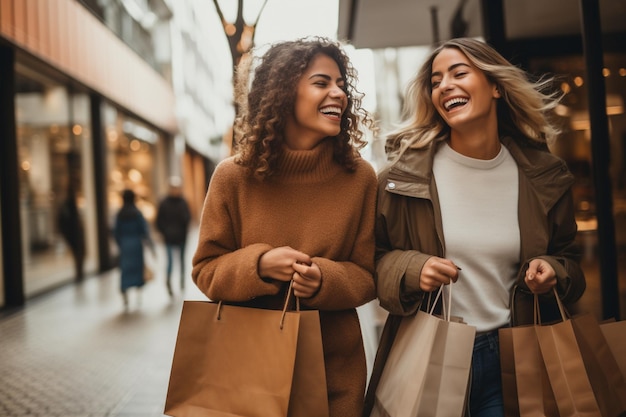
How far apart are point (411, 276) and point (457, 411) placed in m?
0.46

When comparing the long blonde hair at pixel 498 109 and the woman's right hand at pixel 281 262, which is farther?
the long blonde hair at pixel 498 109

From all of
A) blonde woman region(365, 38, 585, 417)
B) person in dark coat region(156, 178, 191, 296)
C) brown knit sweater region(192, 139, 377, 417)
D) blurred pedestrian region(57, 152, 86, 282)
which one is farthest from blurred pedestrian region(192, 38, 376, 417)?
blurred pedestrian region(57, 152, 86, 282)

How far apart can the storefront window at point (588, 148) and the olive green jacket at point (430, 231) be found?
6.26 feet

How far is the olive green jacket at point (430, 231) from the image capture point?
204 cm


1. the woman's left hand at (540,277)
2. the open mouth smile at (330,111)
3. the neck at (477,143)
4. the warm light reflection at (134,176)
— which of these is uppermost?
the warm light reflection at (134,176)

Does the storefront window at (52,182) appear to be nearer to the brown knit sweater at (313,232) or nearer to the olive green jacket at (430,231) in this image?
the brown knit sweater at (313,232)

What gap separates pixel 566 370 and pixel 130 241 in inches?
339

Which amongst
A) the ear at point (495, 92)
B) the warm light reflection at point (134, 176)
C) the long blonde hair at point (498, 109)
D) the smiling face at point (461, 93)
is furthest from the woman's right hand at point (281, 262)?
the warm light reflection at point (134, 176)

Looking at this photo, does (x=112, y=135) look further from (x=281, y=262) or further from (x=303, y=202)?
(x=281, y=262)

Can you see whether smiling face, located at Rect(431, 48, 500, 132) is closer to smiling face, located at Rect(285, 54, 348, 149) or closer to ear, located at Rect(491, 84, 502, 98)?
ear, located at Rect(491, 84, 502, 98)

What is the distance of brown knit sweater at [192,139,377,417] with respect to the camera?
6.91 feet

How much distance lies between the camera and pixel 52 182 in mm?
11273

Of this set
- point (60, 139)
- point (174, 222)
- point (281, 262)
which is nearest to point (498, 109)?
point (281, 262)

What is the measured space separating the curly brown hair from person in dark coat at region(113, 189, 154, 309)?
24.5 feet
